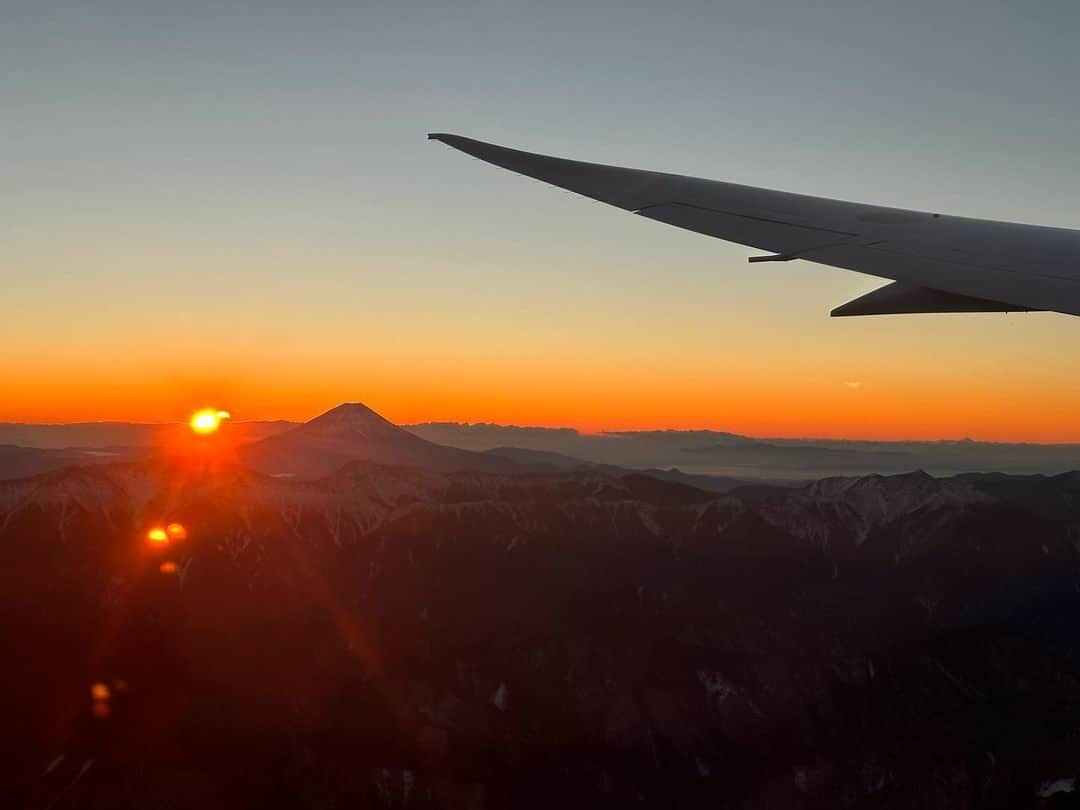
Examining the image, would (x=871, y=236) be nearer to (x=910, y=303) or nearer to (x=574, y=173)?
(x=910, y=303)

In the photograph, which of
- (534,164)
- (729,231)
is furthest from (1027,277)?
(534,164)

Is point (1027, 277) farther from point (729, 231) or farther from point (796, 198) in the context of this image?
point (796, 198)

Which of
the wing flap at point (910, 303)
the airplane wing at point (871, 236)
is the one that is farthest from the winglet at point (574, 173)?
the wing flap at point (910, 303)

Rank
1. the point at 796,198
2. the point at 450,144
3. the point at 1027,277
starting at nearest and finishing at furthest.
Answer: the point at 1027,277
the point at 450,144
the point at 796,198

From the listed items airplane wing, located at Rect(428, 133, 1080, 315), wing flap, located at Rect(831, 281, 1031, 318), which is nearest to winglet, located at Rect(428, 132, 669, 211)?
airplane wing, located at Rect(428, 133, 1080, 315)

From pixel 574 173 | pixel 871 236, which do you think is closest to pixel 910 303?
pixel 871 236

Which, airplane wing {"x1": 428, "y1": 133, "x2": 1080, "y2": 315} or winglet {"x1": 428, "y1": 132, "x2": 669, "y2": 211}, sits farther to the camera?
winglet {"x1": 428, "y1": 132, "x2": 669, "y2": 211}

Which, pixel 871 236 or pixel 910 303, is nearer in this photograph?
pixel 910 303

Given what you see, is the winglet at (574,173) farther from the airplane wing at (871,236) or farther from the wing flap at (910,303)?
the wing flap at (910,303)

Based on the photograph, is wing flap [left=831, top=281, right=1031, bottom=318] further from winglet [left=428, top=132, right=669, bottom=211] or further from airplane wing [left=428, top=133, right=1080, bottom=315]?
winglet [left=428, top=132, right=669, bottom=211]
